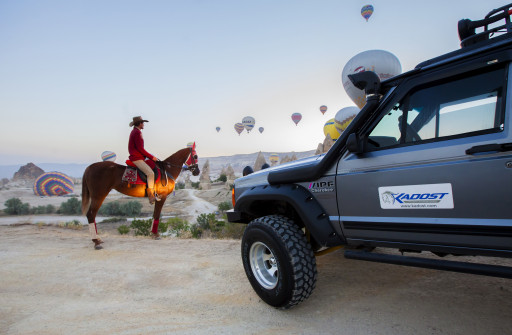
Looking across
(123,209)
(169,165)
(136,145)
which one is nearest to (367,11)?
(169,165)

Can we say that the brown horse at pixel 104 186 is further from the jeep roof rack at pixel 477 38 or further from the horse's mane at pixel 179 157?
the jeep roof rack at pixel 477 38

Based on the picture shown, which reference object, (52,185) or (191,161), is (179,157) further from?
(52,185)

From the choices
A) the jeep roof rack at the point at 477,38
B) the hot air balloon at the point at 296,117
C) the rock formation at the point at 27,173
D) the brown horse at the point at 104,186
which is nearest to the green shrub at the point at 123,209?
the hot air balloon at the point at 296,117

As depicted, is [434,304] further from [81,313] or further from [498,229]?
[81,313]

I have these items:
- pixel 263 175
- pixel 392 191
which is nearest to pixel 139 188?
pixel 263 175

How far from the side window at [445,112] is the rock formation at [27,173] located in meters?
158

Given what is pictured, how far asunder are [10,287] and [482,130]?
6.06m

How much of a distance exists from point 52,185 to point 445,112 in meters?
52.8

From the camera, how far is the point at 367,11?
27.6m

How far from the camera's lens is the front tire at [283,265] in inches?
111

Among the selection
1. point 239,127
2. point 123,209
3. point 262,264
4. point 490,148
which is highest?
point 239,127

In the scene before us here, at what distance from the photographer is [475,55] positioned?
2.19 metres

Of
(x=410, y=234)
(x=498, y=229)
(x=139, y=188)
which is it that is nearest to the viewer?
(x=498, y=229)

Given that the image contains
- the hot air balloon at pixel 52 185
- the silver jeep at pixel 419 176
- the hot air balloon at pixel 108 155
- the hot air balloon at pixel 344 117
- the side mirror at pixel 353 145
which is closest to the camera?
the silver jeep at pixel 419 176
